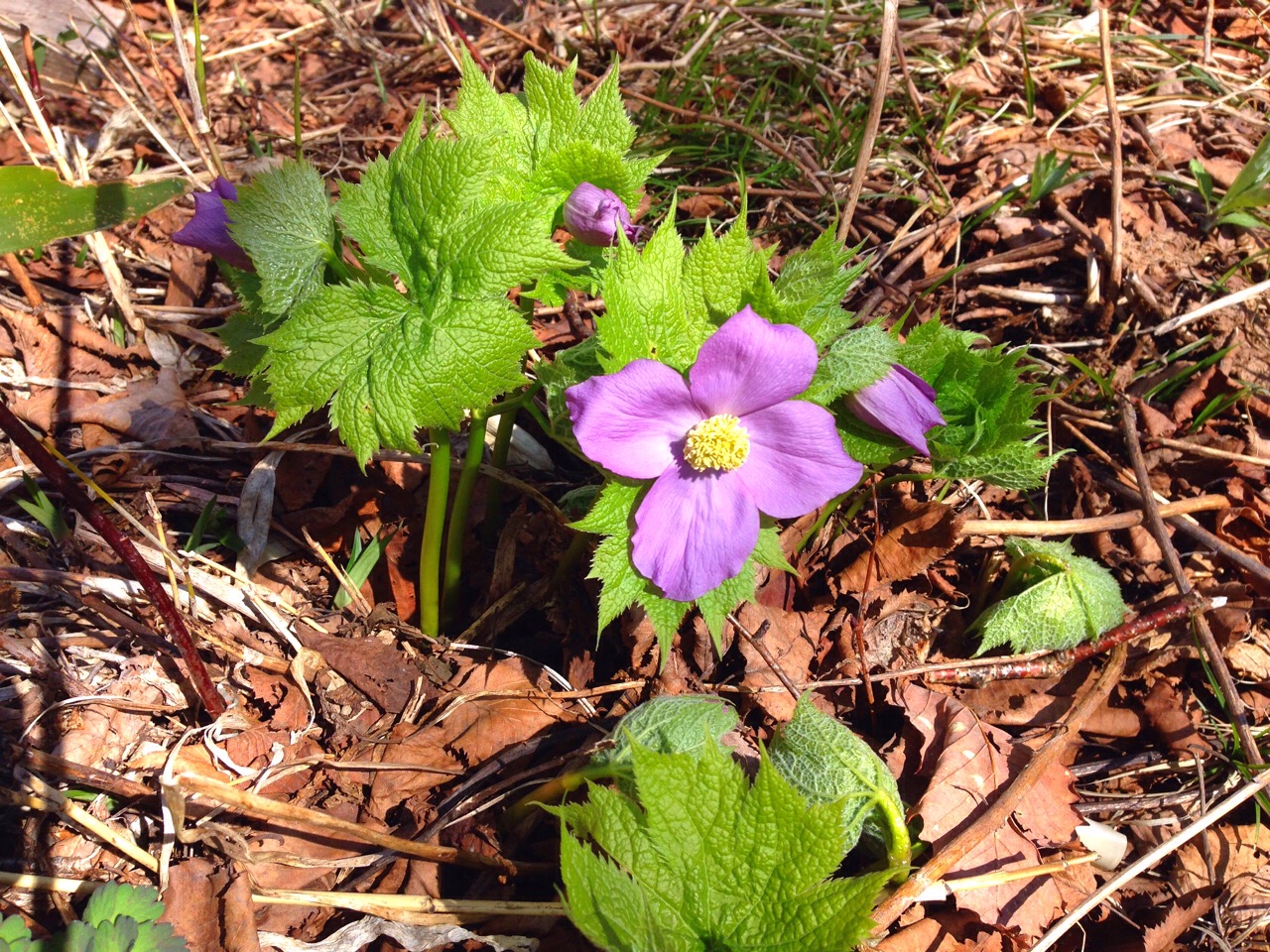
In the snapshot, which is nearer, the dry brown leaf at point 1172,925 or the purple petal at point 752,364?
the purple petal at point 752,364

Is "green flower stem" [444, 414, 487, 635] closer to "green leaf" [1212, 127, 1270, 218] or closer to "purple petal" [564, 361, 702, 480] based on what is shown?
"purple petal" [564, 361, 702, 480]

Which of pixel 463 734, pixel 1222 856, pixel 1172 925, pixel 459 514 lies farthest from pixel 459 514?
pixel 1222 856

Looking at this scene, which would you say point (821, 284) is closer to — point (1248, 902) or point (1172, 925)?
point (1172, 925)

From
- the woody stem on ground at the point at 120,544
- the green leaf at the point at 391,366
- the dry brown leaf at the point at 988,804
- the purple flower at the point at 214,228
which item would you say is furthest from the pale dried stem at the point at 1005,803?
the purple flower at the point at 214,228

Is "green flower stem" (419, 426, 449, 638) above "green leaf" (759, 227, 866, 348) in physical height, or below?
below

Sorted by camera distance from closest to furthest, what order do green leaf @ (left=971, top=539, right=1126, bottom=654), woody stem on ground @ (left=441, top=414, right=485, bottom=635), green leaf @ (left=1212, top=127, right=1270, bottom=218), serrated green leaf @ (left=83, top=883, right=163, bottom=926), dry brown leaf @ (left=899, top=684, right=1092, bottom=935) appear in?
serrated green leaf @ (left=83, top=883, right=163, bottom=926) < dry brown leaf @ (left=899, top=684, right=1092, bottom=935) < woody stem on ground @ (left=441, top=414, right=485, bottom=635) < green leaf @ (left=971, top=539, right=1126, bottom=654) < green leaf @ (left=1212, top=127, right=1270, bottom=218)

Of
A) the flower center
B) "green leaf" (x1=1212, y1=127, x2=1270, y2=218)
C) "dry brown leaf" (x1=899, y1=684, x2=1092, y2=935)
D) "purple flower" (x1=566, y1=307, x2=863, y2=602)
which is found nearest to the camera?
"purple flower" (x1=566, y1=307, x2=863, y2=602)

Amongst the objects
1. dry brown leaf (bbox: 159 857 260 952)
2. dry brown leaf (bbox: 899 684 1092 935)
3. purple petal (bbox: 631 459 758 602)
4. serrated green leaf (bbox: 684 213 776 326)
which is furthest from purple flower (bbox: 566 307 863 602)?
dry brown leaf (bbox: 159 857 260 952)

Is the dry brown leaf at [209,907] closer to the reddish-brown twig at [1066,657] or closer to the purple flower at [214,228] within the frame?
the purple flower at [214,228]
